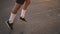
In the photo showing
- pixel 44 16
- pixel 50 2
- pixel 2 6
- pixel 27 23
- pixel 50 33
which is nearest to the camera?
pixel 50 33

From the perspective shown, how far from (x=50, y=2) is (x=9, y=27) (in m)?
1.75

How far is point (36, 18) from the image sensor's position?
130 inches

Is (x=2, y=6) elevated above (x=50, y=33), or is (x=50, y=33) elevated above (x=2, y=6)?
(x=2, y=6)

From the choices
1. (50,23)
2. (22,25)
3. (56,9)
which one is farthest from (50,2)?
(22,25)

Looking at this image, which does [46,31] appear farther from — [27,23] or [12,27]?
[12,27]

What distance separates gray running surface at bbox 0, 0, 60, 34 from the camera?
2.87 metres

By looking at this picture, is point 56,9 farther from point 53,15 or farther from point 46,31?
point 46,31

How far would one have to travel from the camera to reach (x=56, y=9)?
3.82m

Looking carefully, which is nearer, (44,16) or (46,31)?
(46,31)

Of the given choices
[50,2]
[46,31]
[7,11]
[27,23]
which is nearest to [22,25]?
[27,23]

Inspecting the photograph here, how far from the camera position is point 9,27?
2.90m

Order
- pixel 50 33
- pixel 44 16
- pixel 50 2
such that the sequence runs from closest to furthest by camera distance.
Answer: pixel 50 33 < pixel 44 16 < pixel 50 2

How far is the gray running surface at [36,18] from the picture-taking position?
2865mm

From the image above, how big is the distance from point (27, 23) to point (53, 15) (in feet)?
2.34
